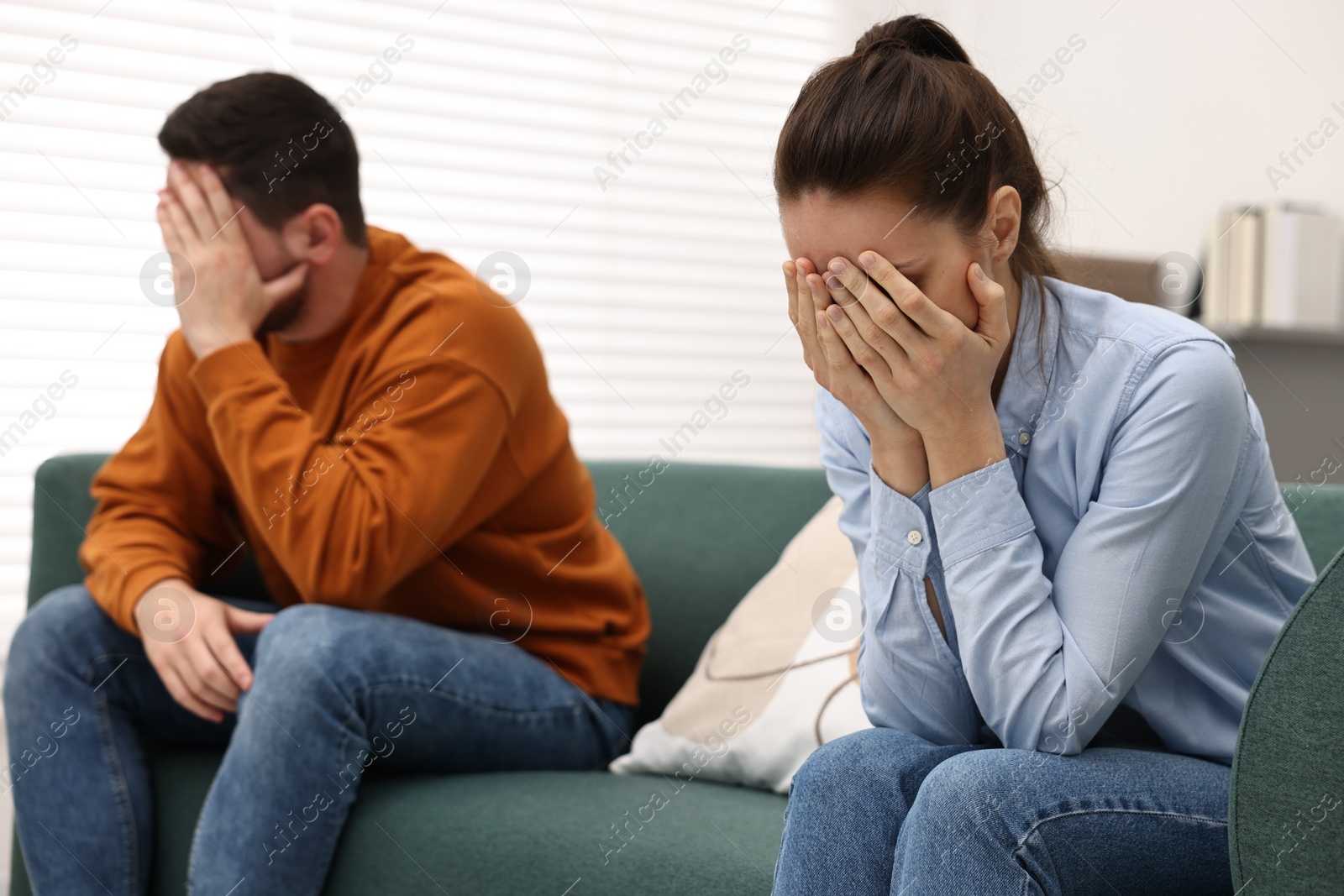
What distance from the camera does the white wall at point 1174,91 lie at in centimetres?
273

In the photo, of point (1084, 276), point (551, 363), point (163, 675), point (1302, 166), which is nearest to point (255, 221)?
point (163, 675)

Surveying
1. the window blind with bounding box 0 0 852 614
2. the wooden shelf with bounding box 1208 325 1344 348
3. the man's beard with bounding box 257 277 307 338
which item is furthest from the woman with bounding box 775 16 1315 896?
the wooden shelf with bounding box 1208 325 1344 348

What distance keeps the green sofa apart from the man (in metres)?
0.04

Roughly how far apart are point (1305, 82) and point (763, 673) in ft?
7.38

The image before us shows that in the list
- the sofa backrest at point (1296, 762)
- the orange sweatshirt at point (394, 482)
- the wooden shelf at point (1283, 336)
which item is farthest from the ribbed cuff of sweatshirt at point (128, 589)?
the wooden shelf at point (1283, 336)

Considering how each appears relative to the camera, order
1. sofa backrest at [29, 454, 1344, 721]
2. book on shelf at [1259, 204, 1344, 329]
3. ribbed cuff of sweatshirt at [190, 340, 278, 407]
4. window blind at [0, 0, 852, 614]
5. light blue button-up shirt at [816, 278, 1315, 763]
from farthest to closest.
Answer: book on shelf at [1259, 204, 1344, 329] < window blind at [0, 0, 852, 614] < sofa backrest at [29, 454, 1344, 721] < ribbed cuff of sweatshirt at [190, 340, 278, 407] < light blue button-up shirt at [816, 278, 1315, 763]

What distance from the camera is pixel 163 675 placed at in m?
1.32

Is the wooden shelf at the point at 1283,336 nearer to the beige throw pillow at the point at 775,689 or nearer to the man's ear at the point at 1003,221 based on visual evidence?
the beige throw pillow at the point at 775,689

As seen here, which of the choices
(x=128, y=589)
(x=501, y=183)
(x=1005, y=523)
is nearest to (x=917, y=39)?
(x=1005, y=523)

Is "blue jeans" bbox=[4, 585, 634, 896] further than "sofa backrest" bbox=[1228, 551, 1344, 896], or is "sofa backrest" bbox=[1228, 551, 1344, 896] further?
"blue jeans" bbox=[4, 585, 634, 896]

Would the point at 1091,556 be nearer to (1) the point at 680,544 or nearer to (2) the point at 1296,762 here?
(2) the point at 1296,762

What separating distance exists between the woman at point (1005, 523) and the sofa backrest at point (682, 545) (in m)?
0.67

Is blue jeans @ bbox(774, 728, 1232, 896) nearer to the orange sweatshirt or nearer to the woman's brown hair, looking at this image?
the woman's brown hair

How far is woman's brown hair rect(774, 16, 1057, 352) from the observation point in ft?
2.73
